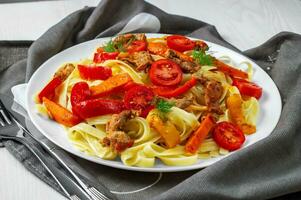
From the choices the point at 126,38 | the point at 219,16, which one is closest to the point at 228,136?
the point at 126,38

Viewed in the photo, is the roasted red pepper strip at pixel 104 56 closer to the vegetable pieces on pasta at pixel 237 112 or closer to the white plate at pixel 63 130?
the white plate at pixel 63 130

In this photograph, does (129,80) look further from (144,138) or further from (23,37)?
(23,37)

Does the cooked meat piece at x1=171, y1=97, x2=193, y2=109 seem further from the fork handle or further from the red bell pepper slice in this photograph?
the fork handle

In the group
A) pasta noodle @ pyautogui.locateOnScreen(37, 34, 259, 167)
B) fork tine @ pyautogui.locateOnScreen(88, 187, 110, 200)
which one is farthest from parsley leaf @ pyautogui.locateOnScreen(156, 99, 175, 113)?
fork tine @ pyautogui.locateOnScreen(88, 187, 110, 200)

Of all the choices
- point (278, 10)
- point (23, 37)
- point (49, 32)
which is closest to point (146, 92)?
point (49, 32)

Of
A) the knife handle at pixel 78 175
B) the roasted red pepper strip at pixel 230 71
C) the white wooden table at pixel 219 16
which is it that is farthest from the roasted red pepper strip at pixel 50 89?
the white wooden table at pixel 219 16

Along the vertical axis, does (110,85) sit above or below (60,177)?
above

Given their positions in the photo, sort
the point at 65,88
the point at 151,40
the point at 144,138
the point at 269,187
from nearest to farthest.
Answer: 1. the point at 269,187
2. the point at 144,138
3. the point at 65,88
4. the point at 151,40

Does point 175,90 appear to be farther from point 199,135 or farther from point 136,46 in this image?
point 136,46
